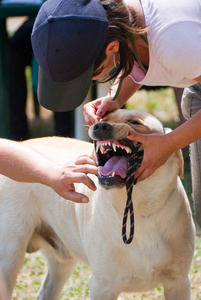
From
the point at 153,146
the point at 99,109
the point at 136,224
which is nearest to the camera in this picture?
the point at 153,146

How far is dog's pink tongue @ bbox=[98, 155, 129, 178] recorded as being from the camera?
2.71 metres

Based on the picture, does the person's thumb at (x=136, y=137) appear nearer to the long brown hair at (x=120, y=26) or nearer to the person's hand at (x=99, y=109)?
the long brown hair at (x=120, y=26)

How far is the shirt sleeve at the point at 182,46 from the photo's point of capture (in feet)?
7.90

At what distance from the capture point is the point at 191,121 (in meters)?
2.61

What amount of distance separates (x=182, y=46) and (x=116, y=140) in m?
0.59

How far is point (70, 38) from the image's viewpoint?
239 centimetres

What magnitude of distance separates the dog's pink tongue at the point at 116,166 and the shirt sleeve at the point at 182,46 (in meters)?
0.55

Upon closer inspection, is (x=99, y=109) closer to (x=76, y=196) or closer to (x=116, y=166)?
(x=116, y=166)

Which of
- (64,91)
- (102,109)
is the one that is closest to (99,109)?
(102,109)

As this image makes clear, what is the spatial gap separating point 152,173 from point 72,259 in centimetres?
116

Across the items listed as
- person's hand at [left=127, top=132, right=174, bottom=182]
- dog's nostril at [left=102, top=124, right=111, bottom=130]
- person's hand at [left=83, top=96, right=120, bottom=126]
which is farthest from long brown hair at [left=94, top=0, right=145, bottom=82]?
person's hand at [left=83, top=96, right=120, bottom=126]

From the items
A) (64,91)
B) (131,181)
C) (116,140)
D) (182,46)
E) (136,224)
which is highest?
(182,46)

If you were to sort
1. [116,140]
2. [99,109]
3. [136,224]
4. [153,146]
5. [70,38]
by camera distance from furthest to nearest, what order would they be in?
[99,109] → [136,224] → [116,140] → [153,146] → [70,38]

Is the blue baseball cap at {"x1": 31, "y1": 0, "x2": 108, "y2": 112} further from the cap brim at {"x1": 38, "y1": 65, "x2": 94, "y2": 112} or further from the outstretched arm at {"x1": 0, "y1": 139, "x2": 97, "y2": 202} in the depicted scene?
the outstretched arm at {"x1": 0, "y1": 139, "x2": 97, "y2": 202}
